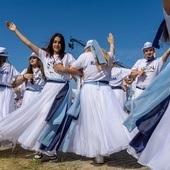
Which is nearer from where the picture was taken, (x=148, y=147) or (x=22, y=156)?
(x=148, y=147)

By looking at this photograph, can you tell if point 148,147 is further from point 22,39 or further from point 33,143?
point 22,39

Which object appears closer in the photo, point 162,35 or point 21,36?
point 162,35

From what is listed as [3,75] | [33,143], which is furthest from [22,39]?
[33,143]

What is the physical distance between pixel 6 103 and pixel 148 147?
4.21 metres

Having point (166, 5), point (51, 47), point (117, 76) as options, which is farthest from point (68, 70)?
point (117, 76)

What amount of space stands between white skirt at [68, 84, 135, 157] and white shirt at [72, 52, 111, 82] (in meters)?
0.15

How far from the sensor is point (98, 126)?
17.1 ft

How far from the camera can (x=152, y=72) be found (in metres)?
7.69

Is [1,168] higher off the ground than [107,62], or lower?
lower

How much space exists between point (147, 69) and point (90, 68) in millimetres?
2600

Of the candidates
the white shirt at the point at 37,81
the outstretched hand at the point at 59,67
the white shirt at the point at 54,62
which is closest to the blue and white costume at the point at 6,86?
the white shirt at the point at 37,81

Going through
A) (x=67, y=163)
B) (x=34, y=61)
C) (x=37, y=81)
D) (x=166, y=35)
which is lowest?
(x=67, y=163)

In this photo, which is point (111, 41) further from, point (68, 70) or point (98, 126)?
point (98, 126)

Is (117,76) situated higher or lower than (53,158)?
higher
